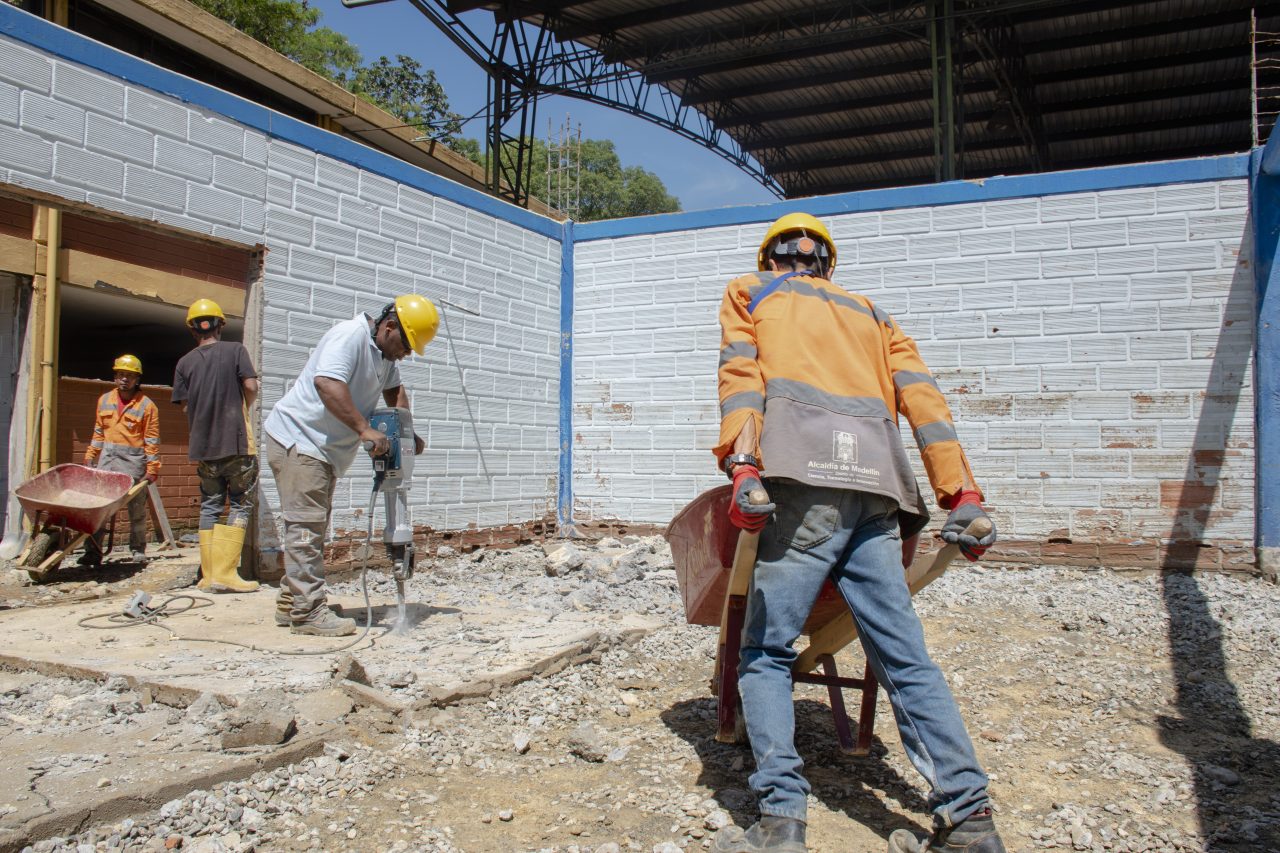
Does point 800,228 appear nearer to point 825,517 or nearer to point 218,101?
point 825,517

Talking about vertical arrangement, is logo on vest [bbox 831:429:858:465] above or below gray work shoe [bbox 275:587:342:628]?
above

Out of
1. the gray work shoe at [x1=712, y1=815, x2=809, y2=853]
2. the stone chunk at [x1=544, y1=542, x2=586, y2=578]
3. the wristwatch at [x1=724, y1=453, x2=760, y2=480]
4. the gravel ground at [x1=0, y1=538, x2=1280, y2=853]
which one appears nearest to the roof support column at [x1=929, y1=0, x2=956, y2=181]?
the stone chunk at [x1=544, y1=542, x2=586, y2=578]

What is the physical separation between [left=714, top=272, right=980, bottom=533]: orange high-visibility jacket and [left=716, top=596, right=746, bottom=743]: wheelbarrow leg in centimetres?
60

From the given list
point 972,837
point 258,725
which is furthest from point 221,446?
point 972,837

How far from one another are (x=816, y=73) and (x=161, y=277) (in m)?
12.7

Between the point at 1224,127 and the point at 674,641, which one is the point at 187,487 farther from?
the point at 1224,127

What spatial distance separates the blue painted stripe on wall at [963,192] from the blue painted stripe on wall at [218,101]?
1606 mm

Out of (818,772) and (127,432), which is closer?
(818,772)

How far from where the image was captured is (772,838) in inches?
91.5

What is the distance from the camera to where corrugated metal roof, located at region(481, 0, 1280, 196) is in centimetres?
1331

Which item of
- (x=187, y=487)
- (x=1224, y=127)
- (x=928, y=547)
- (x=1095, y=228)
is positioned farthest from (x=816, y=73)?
(x=187, y=487)

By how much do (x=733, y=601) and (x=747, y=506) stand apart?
0.64 meters

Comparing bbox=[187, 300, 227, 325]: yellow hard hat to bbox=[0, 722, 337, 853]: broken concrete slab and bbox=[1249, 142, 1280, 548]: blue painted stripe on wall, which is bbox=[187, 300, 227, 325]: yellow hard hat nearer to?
bbox=[0, 722, 337, 853]: broken concrete slab

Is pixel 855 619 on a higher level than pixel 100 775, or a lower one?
higher
